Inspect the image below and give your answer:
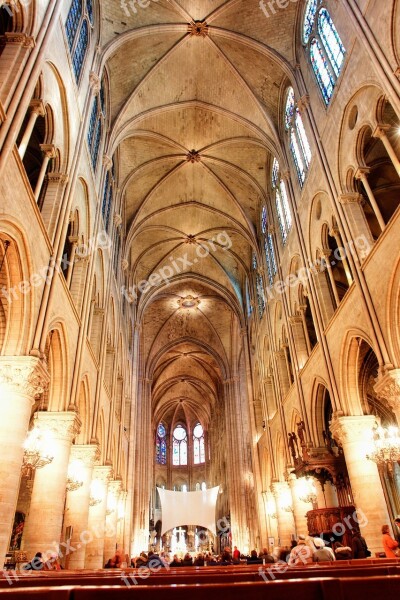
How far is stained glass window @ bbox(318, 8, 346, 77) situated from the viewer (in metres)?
13.0

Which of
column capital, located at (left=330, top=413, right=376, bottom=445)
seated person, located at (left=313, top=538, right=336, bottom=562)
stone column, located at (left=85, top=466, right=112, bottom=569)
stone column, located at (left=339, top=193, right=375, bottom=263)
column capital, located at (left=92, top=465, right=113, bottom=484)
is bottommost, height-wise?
seated person, located at (left=313, top=538, right=336, bottom=562)

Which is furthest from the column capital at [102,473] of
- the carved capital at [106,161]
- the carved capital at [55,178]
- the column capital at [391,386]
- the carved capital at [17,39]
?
the carved capital at [17,39]

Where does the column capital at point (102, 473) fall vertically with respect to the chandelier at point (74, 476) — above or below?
above

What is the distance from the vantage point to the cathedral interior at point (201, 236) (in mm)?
9180

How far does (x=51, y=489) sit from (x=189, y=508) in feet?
88.1

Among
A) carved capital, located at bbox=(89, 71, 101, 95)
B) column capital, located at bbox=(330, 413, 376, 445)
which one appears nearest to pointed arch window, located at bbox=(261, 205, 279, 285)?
carved capital, located at bbox=(89, 71, 101, 95)

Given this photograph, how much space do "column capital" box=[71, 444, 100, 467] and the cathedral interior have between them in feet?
0.16

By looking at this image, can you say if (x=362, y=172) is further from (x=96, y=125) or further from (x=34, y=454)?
(x=34, y=454)

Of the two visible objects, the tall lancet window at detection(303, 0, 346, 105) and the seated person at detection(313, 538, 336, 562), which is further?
the tall lancet window at detection(303, 0, 346, 105)

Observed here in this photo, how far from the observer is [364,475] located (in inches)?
431

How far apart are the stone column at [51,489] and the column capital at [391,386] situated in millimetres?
7303

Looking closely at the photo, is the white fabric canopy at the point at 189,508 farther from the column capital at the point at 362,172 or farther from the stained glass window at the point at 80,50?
the stained glass window at the point at 80,50

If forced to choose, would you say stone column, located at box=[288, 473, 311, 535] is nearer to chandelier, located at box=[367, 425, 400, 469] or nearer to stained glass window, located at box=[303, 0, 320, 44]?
chandelier, located at box=[367, 425, 400, 469]

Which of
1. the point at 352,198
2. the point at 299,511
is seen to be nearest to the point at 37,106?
the point at 352,198
